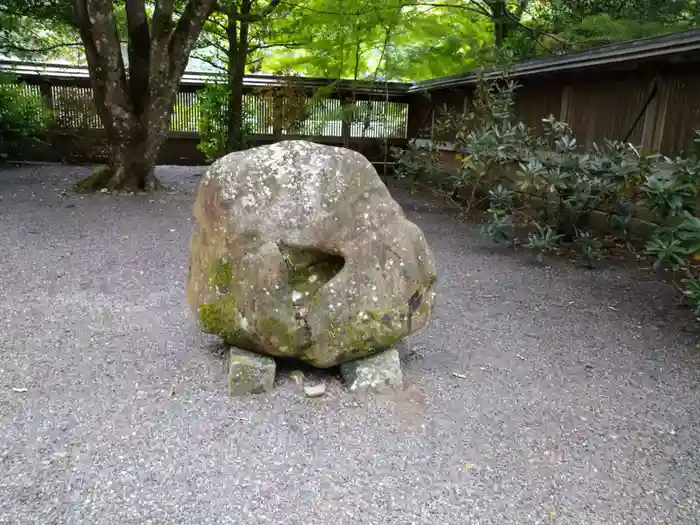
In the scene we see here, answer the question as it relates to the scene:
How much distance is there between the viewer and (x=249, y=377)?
10.2 feet

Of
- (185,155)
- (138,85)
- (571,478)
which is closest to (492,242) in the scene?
(571,478)

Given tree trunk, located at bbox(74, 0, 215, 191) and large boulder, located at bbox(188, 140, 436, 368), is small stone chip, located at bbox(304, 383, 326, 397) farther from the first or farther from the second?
tree trunk, located at bbox(74, 0, 215, 191)

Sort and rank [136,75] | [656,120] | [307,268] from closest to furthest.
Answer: [307,268], [656,120], [136,75]

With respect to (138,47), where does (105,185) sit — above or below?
below

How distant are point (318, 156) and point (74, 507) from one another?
6.45 feet

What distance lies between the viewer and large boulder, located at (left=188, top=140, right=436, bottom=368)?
120 inches

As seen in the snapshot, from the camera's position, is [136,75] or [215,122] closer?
[136,75]

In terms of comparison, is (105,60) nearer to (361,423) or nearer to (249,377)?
(249,377)

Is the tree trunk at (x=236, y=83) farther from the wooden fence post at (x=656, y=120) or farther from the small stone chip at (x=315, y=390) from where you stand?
the small stone chip at (x=315, y=390)

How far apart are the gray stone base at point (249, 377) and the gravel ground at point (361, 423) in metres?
0.08

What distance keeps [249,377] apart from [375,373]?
0.67 meters

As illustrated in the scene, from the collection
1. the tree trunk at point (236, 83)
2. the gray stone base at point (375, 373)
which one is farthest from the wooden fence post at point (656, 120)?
the tree trunk at point (236, 83)

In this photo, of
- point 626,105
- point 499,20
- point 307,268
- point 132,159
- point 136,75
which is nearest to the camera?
point 307,268

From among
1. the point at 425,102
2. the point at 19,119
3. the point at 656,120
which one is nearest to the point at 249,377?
the point at 656,120
